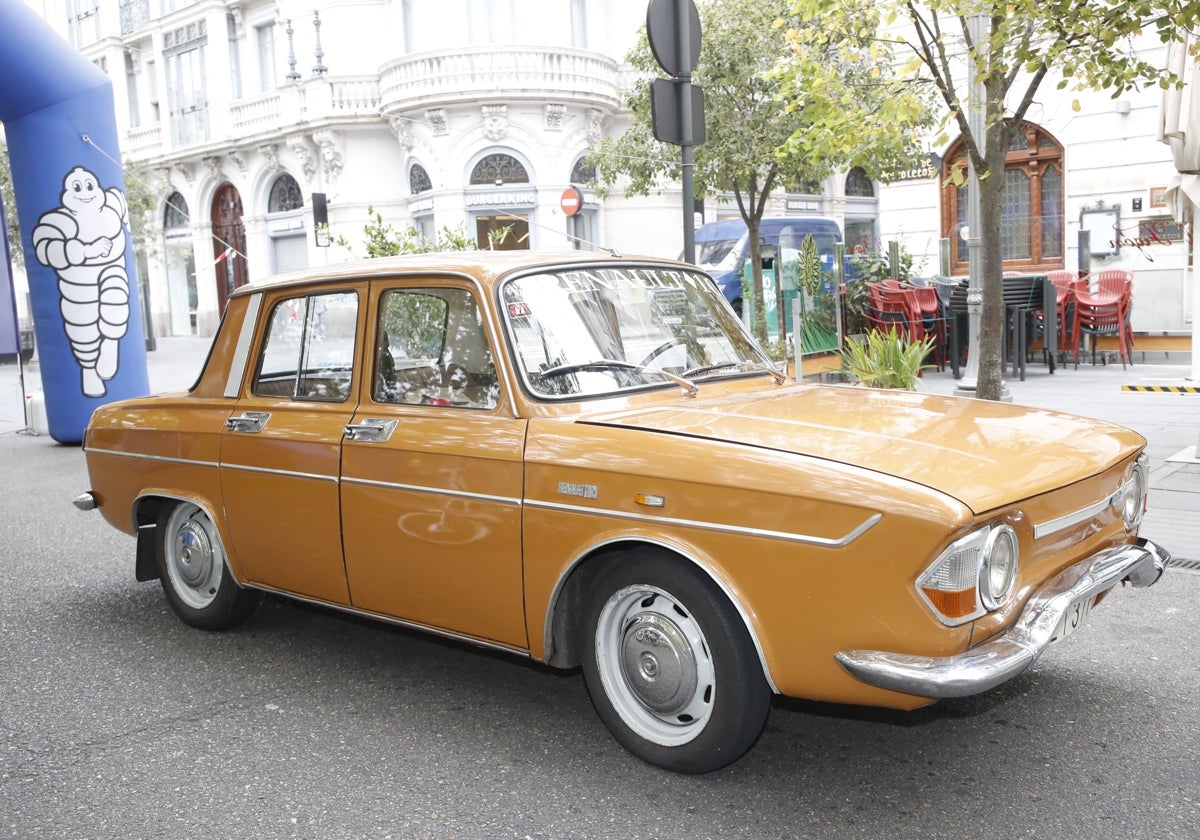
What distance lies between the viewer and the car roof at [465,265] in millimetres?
4215

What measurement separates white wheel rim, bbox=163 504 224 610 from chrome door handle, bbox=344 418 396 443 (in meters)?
1.25

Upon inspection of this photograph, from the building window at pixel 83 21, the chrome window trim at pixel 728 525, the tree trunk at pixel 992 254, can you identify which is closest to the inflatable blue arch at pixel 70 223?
the tree trunk at pixel 992 254

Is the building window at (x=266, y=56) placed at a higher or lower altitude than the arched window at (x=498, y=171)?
higher

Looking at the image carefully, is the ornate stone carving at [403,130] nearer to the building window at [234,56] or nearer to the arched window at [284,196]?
the arched window at [284,196]

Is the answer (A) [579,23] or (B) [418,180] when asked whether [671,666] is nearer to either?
(B) [418,180]

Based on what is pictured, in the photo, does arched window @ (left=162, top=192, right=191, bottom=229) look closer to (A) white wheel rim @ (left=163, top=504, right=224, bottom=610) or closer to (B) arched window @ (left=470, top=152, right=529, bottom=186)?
(B) arched window @ (left=470, top=152, right=529, bottom=186)

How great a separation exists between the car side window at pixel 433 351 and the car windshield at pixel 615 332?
174 mm

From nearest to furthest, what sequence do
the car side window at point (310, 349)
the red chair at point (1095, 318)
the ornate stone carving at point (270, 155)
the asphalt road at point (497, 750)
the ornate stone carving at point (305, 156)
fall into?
Result: the asphalt road at point (497, 750), the car side window at point (310, 349), the red chair at point (1095, 318), the ornate stone carving at point (305, 156), the ornate stone carving at point (270, 155)

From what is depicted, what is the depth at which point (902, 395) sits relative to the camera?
460cm

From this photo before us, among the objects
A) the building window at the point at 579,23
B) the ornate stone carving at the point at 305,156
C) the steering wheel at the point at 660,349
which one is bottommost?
the steering wheel at the point at 660,349

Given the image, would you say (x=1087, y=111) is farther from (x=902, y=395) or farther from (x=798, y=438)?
(x=798, y=438)

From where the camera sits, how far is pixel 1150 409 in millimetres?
11445

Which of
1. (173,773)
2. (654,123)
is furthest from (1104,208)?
(173,773)

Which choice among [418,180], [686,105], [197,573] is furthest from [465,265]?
[418,180]
